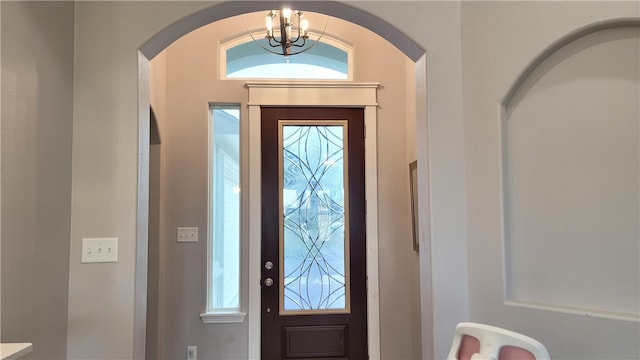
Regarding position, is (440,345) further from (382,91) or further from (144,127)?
(382,91)

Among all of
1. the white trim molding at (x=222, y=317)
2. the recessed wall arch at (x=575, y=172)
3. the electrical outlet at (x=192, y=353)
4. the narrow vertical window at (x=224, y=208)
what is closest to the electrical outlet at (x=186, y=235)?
the narrow vertical window at (x=224, y=208)

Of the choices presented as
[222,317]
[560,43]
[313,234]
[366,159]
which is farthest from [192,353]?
[560,43]

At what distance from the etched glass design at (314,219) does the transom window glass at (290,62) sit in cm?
43

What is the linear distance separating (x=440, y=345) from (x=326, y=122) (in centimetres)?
190

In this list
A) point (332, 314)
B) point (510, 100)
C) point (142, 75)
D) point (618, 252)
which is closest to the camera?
point (618, 252)

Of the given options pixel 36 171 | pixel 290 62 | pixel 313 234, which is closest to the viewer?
pixel 36 171

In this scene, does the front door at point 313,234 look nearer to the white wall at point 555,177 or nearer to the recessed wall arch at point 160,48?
the recessed wall arch at point 160,48

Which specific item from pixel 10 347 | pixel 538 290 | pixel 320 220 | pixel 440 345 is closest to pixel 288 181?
pixel 320 220

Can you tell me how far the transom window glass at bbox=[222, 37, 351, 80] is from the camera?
3.23 meters

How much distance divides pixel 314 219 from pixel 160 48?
5.57 feet

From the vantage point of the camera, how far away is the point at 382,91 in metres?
3.18

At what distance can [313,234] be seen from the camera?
3.12m

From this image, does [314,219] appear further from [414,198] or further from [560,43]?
[560,43]

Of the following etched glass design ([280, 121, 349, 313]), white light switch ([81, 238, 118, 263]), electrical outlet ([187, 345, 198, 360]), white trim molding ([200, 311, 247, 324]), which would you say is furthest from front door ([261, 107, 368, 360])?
white light switch ([81, 238, 118, 263])
